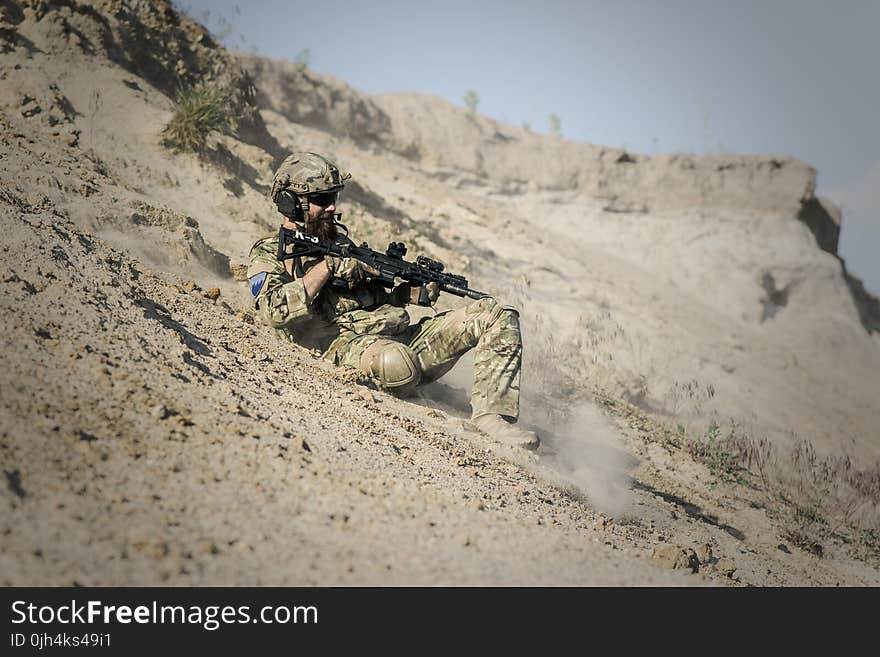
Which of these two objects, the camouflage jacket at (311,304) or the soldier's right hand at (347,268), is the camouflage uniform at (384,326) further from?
the soldier's right hand at (347,268)

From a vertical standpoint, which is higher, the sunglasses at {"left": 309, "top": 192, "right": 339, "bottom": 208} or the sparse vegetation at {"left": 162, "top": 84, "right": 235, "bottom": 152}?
the sparse vegetation at {"left": 162, "top": 84, "right": 235, "bottom": 152}

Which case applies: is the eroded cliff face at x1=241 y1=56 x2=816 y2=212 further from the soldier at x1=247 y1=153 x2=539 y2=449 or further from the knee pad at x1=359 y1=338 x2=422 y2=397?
the knee pad at x1=359 y1=338 x2=422 y2=397

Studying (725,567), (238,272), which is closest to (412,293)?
(238,272)

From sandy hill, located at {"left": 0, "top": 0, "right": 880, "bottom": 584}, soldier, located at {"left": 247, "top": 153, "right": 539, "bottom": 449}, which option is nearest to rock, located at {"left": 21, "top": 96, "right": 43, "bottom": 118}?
sandy hill, located at {"left": 0, "top": 0, "right": 880, "bottom": 584}

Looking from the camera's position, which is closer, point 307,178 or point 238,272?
point 307,178

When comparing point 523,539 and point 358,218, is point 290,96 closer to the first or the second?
point 358,218

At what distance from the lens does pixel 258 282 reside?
450 centimetres

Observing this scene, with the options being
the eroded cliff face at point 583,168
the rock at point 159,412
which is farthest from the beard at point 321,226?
the eroded cliff face at point 583,168

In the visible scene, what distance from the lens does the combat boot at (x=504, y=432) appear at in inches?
171

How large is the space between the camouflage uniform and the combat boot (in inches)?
2.0

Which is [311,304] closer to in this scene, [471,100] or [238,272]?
[238,272]

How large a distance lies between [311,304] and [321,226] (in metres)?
0.56

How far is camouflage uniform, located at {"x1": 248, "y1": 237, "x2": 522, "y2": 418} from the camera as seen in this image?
14.7ft

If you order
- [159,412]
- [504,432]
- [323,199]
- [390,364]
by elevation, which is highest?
[323,199]
